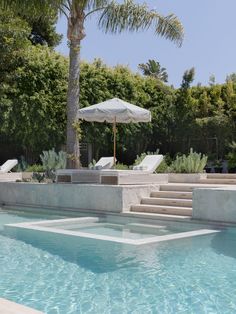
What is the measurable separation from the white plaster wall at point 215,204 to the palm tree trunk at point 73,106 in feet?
17.3

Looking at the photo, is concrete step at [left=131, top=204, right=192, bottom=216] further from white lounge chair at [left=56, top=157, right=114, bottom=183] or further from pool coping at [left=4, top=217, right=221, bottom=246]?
white lounge chair at [left=56, top=157, right=114, bottom=183]

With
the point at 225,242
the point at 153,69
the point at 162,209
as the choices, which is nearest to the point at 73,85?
the point at 162,209

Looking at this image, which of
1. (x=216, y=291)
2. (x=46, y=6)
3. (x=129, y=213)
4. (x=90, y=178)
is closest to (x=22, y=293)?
(x=216, y=291)

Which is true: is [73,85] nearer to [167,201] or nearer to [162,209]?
[167,201]

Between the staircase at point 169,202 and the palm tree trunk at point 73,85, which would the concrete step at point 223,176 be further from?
the palm tree trunk at point 73,85

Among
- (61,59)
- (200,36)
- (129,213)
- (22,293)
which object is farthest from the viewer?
(61,59)

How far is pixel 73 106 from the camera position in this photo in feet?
50.4

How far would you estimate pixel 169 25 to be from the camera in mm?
16781

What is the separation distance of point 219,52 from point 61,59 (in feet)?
23.3

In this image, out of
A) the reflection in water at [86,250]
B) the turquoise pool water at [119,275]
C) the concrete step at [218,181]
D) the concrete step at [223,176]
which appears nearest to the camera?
the turquoise pool water at [119,275]

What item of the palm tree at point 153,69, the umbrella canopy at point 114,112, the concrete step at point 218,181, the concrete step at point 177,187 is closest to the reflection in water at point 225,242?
the concrete step at point 177,187

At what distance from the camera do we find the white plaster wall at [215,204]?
1062 cm

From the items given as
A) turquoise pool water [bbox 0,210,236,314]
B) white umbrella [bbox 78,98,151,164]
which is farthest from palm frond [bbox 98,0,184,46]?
turquoise pool water [bbox 0,210,236,314]

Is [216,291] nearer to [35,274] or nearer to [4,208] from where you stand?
[35,274]
